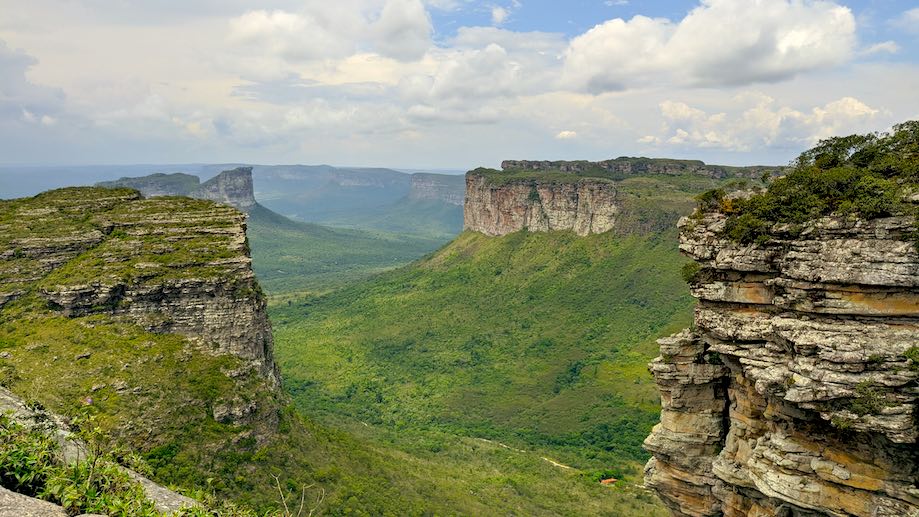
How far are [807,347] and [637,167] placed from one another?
13865cm

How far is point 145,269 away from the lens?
41969 mm

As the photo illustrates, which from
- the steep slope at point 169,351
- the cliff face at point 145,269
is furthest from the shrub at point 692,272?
the cliff face at point 145,269

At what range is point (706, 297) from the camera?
2459 centimetres

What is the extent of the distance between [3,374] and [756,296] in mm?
39434

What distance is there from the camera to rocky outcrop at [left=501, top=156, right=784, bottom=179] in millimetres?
130950

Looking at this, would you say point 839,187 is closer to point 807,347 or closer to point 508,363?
point 807,347

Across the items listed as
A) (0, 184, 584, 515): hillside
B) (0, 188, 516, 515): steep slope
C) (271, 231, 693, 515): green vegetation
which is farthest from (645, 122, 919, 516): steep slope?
(271, 231, 693, 515): green vegetation

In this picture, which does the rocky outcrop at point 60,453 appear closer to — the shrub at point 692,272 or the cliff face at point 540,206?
the shrub at point 692,272

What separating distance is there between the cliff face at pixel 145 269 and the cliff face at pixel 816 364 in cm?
3370

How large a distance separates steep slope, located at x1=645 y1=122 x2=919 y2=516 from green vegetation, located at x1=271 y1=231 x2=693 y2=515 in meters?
28.1

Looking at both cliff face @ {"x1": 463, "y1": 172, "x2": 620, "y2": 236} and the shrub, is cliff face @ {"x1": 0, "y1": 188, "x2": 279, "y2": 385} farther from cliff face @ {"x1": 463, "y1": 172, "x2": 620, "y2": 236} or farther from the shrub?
cliff face @ {"x1": 463, "y1": 172, "x2": 620, "y2": 236}

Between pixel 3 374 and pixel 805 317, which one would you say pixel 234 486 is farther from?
pixel 805 317

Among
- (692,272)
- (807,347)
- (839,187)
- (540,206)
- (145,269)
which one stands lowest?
(145,269)

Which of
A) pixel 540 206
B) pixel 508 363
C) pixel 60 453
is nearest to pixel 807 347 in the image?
pixel 60 453
